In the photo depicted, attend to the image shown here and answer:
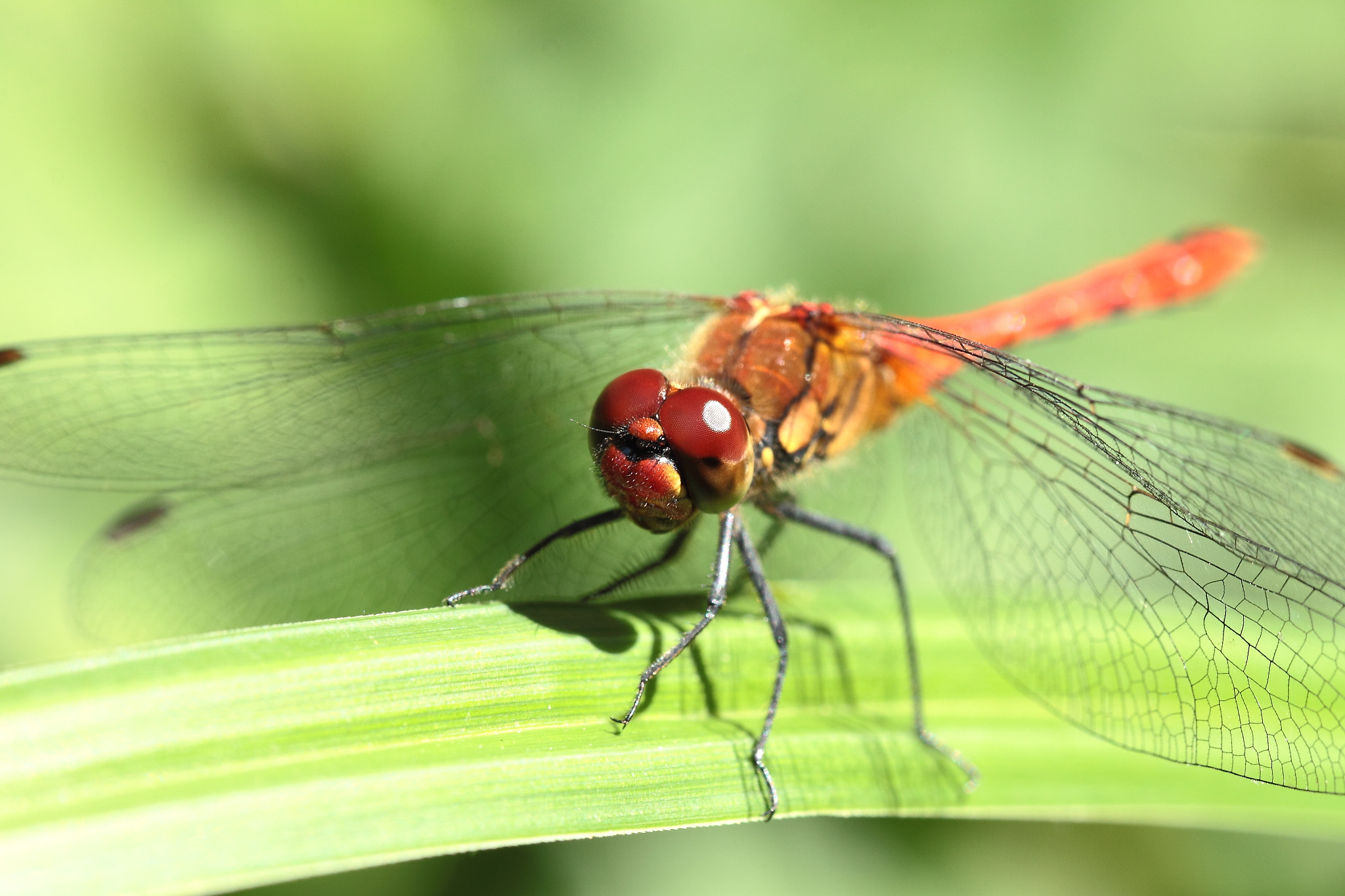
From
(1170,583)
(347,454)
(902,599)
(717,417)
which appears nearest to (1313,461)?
(1170,583)

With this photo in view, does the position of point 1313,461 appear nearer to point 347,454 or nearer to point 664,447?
point 664,447

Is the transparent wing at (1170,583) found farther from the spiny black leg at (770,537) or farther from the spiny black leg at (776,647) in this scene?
the spiny black leg at (776,647)

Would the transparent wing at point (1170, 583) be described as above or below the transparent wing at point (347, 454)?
above

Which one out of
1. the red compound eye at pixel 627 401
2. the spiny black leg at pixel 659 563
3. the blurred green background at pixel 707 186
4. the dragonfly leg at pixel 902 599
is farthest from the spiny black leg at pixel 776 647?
the blurred green background at pixel 707 186

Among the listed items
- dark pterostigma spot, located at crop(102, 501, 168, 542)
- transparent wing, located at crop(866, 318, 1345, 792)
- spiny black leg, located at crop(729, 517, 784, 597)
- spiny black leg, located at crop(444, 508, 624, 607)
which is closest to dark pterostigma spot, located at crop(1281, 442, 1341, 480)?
transparent wing, located at crop(866, 318, 1345, 792)

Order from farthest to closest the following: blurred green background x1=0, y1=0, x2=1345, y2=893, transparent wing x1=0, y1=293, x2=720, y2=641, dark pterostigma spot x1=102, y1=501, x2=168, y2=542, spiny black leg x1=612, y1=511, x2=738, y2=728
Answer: blurred green background x1=0, y1=0, x2=1345, y2=893
dark pterostigma spot x1=102, y1=501, x2=168, y2=542
transparent wing x1=0, y1=293, x2=720, y2=641
spiny black leg x1=612, y1=511, x2=738, y2=728

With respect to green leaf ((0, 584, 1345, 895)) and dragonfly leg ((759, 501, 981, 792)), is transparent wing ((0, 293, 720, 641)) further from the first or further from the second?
green leaf ((0, 584, 1345, 895))

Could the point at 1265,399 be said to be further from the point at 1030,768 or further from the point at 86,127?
the point at 86,127
